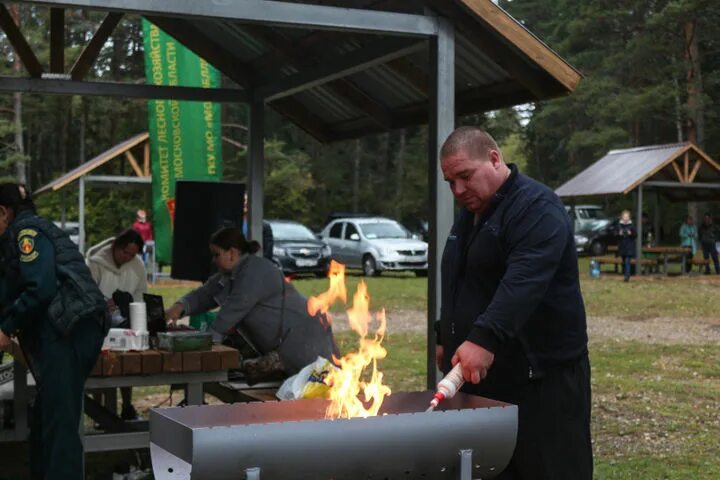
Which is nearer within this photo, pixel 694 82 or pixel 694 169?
pixel 694 169

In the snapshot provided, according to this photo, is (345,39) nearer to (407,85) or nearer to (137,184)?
(407,85)

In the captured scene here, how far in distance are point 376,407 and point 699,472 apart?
386cm

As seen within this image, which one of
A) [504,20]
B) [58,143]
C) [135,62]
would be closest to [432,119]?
[504,20]

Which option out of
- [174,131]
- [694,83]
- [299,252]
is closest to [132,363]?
[174,131]

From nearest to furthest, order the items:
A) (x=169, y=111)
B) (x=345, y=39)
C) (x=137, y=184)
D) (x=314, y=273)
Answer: (x=345, y=39), (x=169, y=111), (x=137, y=184), (x=314, y=273)

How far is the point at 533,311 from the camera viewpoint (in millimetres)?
3861

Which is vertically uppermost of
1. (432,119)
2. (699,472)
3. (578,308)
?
(432,119)

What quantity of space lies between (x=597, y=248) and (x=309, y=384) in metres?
30.5

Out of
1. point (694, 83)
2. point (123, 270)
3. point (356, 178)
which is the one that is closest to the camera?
point (123, 270)

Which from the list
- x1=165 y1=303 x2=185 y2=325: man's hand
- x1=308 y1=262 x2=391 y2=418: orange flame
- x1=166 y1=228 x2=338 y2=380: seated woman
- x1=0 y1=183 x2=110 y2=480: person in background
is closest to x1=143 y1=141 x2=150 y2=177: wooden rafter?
x1=165 y1=303 x2=185 y2=325: man's hand

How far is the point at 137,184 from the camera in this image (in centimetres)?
2400

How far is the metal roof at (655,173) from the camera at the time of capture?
26594 mm

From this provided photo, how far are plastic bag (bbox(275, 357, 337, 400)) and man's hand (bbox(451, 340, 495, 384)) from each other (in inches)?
94.1

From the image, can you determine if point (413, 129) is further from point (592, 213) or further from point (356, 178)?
point (356, 178)
